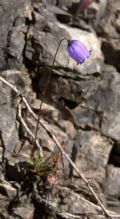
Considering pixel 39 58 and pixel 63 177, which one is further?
pixel 39 58

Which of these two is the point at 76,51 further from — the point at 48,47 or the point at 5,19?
the point at 5,19

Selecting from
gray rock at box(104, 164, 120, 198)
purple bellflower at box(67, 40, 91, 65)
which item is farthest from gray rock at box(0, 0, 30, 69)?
gray rock at box(104, 164, 120, 198)

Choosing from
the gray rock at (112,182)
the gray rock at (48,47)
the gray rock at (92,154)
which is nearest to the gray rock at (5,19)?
the gray rock at (48,47)

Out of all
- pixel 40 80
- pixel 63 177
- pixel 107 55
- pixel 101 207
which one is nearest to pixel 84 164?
pixel 63 177

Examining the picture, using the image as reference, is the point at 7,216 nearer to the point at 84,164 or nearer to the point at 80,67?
the point at 84,164

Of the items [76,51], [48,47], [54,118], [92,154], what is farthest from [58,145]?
[48,47]

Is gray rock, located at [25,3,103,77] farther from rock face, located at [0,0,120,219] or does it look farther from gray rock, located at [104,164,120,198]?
gray rock, located at [104,164,120,198]

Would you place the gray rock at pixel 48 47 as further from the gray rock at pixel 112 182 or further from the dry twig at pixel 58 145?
the gray rock at pixel 112 182

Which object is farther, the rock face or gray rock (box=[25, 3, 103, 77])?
gray rock (box=[25, 3, 103, 77])
